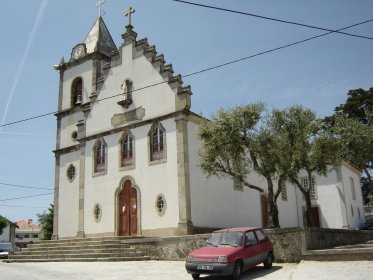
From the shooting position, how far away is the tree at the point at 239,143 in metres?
19.1

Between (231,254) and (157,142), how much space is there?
12439 millimetres

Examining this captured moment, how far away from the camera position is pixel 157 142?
23969mm

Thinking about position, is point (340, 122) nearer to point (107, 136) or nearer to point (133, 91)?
point (133, 91)

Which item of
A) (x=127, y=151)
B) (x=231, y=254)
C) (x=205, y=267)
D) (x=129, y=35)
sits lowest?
(x=205, y=267)

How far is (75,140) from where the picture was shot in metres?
30.0

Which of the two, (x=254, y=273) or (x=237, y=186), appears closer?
(x=254, y=273)

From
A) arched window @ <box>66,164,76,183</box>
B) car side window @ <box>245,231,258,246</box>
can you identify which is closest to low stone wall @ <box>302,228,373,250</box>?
car side window @ <box>245,231,258,246</box>

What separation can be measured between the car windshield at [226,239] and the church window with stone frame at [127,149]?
11.9m

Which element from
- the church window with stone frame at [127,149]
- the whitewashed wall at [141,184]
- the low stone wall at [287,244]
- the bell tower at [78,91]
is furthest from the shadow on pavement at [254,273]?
the bell tower at [78,91]

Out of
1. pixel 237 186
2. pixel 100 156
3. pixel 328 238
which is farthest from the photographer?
pixel 237 186

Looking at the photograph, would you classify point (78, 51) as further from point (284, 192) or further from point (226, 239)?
point (226, 239)

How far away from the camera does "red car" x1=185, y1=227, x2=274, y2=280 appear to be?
1217cm

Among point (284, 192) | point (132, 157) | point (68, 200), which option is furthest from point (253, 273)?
point (284, 192)

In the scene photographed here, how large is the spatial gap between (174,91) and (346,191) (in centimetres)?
1967
